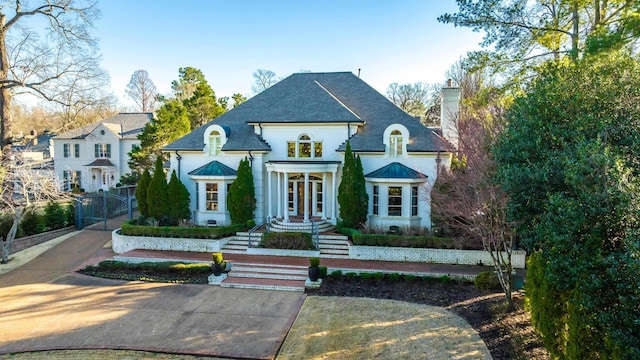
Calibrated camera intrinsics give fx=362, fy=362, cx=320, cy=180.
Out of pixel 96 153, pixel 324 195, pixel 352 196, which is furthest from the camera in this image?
pixel 96 153

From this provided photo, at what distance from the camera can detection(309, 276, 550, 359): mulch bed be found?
952cm

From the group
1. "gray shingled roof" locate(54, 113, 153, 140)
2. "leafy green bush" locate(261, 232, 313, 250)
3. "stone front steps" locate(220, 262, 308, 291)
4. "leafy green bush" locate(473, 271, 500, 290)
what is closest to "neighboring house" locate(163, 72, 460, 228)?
"leafy green bush" locate(261, 232, 313, 250)

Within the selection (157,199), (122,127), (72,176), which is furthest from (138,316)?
(72,176)

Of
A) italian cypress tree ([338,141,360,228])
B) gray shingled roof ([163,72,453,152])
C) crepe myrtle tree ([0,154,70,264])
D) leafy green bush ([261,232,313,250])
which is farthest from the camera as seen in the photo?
gray shingled roof ([163,72,453,152])

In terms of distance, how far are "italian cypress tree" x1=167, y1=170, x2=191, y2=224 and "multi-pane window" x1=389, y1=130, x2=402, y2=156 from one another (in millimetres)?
12595

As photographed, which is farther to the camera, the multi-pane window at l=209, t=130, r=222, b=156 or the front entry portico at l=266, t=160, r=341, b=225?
the multi-pane window at l=209, t=130, r=222, b=156

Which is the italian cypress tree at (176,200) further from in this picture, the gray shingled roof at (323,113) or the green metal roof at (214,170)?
the gray shingled roof at (323,113)

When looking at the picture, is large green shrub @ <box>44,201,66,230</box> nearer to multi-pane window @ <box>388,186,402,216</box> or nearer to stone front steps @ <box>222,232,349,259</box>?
stone front steps @ <box>222,232,349,259</box>

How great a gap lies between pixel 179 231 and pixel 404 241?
11693mm

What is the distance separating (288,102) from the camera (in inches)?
935

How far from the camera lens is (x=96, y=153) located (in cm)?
3928

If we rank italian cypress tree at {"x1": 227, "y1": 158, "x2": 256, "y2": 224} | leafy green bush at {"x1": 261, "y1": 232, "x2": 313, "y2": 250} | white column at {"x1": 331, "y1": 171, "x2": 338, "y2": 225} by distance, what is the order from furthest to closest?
white column at {"x1": 331, "y1": 171, "x2": 338, "y2": 225} < italian cypress tree at {"x1": 227, "y1": 158, "x2": 256, "y2": 224} < leafy green bush at {"x1": 261, "y1": 232, "x2": 313, "y2": 250}

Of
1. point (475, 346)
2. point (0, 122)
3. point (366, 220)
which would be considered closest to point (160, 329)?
point (475, 346)

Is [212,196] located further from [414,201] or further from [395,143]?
[414,201]
